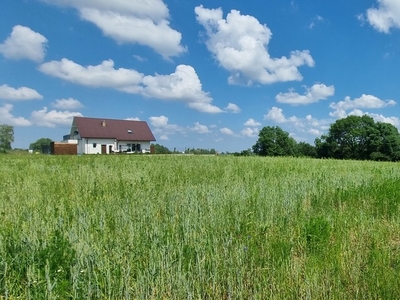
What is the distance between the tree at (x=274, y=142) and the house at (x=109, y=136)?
128 feet

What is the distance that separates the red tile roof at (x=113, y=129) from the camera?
56.3 meters

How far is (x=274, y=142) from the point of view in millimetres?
85312

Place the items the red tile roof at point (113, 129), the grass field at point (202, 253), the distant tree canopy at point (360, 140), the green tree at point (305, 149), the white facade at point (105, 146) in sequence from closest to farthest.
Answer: the grass field at point (202, 253), the white facade at point (105, 146), the red tile roof at point (113, 129), the distant tree canopy at point (360, 140), the green tree at point (305, 149)

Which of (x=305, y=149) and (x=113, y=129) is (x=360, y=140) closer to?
(x=305, y=149)

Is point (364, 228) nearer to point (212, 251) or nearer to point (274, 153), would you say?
point (212, 251)

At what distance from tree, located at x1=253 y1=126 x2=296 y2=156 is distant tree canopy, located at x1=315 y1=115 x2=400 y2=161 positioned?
10.7 metres

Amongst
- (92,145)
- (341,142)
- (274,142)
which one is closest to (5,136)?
(92,145)

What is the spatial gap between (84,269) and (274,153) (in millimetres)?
83498

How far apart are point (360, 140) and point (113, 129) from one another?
60.3 m

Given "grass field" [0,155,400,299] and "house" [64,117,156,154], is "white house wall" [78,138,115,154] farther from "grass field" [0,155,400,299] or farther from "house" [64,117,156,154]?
"grass field" [0,155,400,299]

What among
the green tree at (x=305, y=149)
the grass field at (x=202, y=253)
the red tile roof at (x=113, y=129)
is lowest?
the grass field at (x=202, y=253)

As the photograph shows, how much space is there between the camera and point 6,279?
2.36 m

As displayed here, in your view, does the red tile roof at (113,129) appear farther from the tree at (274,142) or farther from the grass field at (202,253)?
the grass field at (202,253)

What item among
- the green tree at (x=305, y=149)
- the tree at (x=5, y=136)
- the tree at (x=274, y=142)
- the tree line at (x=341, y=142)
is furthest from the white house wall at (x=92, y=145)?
the green tree at (x=305, y=149)
